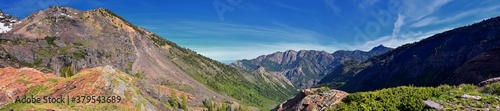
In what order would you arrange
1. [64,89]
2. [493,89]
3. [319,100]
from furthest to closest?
[64,89] < [319,100] < [493,89]

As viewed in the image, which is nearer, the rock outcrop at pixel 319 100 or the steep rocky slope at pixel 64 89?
the rock outcrop at pixel 319 100

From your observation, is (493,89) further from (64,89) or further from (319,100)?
(64,89)

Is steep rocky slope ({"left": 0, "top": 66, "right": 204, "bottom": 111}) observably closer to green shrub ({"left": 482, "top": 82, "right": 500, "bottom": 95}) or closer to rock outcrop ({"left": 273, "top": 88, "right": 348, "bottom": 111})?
rock outcrop ({"left": 273, "top": 88, "right": 348, "bottom": 111})

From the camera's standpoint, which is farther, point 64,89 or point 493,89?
point 64,89

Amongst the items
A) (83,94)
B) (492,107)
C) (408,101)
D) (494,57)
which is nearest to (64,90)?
(83,94)

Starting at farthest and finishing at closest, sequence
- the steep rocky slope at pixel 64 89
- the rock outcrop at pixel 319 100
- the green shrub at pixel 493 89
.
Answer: the steep rocky slope at pixel 64 89 < the rock outcrop at pixel 319 100 < the green shrub at pixel 493 89

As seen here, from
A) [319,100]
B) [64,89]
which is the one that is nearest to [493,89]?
[319,100]

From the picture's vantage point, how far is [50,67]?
169625 mm

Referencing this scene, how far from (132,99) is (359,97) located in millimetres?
43221

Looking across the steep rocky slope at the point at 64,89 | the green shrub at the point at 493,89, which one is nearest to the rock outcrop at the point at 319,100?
the green shrub at the point at 493,89

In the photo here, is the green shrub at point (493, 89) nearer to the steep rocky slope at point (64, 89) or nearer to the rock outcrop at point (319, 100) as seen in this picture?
the rock outcrop at point (319, 100)

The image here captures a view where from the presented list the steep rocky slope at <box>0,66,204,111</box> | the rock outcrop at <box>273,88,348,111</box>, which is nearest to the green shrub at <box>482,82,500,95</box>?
the rock outcrop at <box>273,88,348,111</box>

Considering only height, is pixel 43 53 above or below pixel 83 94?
above

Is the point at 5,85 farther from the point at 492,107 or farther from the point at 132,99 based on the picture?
the point at 492,107
